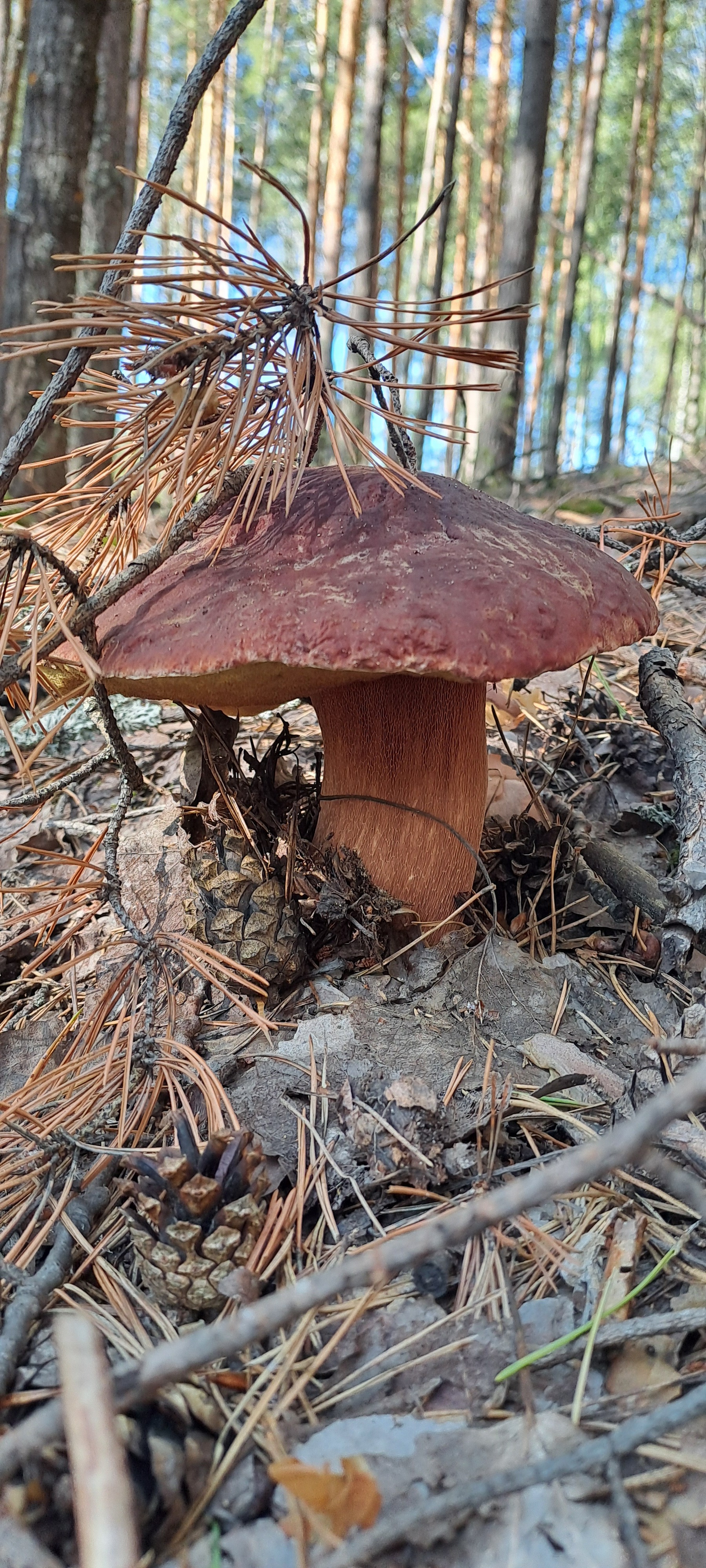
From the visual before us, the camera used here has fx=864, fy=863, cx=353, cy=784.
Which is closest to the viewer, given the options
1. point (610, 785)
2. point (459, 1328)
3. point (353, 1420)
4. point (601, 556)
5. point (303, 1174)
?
point (353, 1420)

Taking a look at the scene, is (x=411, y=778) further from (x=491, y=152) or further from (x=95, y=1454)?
(x=491, y=152)

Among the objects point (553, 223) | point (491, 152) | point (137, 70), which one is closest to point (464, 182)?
point (553, 223)

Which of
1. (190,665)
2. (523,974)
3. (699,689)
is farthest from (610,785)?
(190,665)

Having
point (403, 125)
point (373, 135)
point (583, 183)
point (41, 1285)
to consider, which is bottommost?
point (41, 1285)

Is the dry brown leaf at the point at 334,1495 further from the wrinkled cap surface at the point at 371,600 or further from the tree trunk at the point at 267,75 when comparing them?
the tree trunk at the point at 267,75

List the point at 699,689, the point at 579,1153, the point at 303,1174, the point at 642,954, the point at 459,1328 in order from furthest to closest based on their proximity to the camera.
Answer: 1. the point at 699,689
2. the point at 642,954
3. the point at 303,1174
4. the point at 459,1328
5. the point at 579,1153

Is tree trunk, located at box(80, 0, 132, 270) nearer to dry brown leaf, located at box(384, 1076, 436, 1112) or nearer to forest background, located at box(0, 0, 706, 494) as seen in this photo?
forest background, located at box(0, 0, 706, 494)

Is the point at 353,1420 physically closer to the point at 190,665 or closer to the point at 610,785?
the point at 190,665
